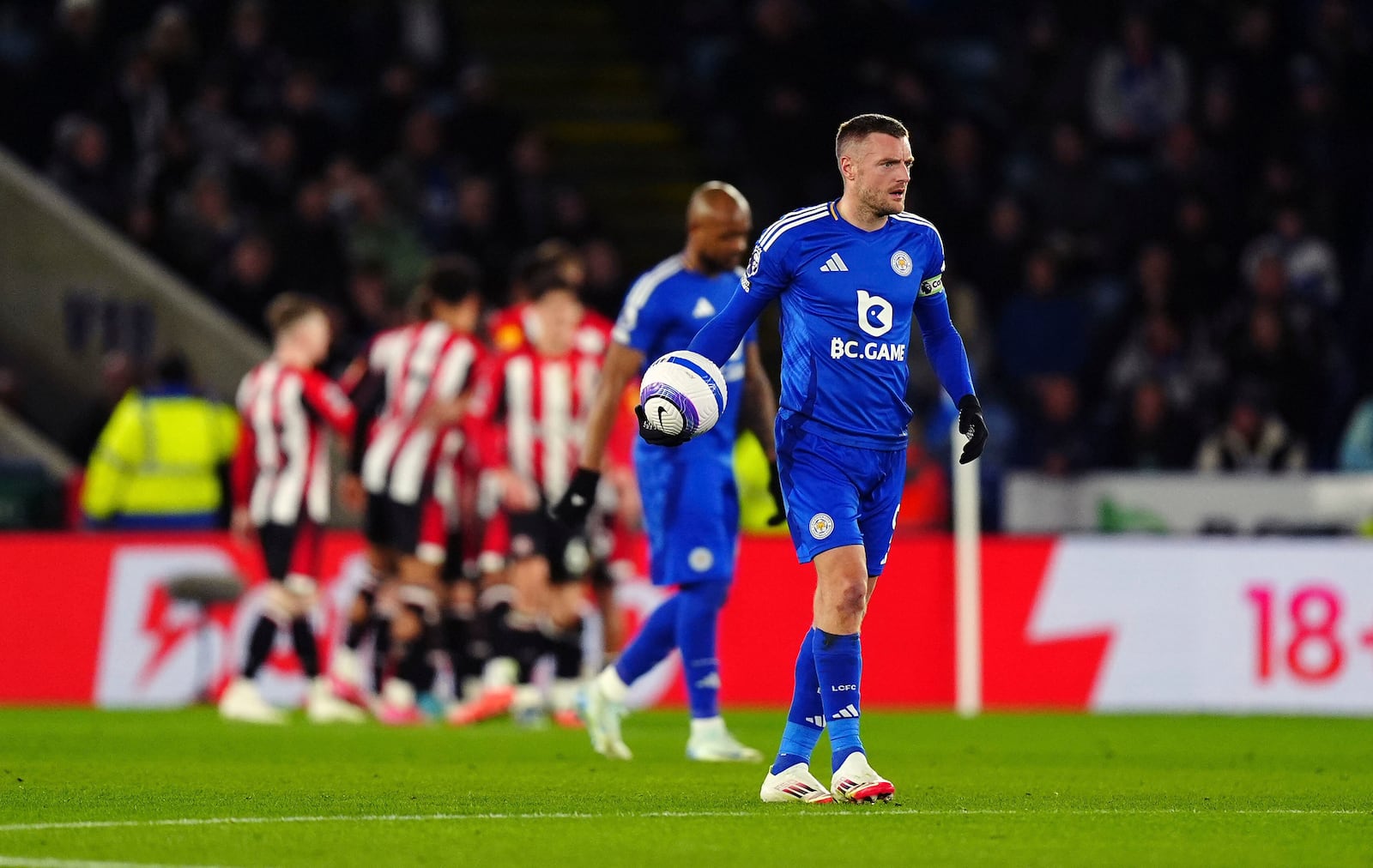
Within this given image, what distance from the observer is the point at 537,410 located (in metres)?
13.1

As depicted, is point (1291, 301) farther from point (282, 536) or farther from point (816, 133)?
point (282, 536)

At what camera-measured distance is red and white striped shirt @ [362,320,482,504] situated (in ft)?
43.6

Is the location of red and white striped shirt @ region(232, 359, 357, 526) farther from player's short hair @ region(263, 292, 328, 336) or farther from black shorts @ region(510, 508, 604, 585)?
black shorts @ region(510, 508, 604, 585)

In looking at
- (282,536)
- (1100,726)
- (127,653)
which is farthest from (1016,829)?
(127,653)

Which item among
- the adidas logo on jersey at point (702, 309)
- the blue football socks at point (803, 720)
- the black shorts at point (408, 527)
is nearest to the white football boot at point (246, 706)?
the black shorts at point (408, 527)

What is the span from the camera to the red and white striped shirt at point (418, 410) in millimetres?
13289

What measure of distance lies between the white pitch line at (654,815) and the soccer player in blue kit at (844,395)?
27cm

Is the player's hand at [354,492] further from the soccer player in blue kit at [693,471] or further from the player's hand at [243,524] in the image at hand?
the soccer player in blue kit at [693,471]

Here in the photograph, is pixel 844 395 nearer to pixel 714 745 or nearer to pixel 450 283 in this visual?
pixel 714 745

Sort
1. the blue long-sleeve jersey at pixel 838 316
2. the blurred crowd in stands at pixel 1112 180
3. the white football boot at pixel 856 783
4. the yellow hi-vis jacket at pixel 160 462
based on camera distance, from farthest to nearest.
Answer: the blurred crowd in stands at pixel 1112 180 → the yellow hi-vis jacket at pixel 160 462 → the blue long-sleeve jersey at pixel 838 316 → the white football boot at pixel 856 783

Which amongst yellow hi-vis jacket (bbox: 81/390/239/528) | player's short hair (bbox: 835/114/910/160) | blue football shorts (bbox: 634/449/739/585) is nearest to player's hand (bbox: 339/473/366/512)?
yellow hi-vis jacket (bbox: 81/390/239/528)

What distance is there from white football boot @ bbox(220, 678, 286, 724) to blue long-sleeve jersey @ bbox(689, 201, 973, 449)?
608 centimetres

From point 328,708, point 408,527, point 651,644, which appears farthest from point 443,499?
point 651,644

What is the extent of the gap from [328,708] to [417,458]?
4.98ft
